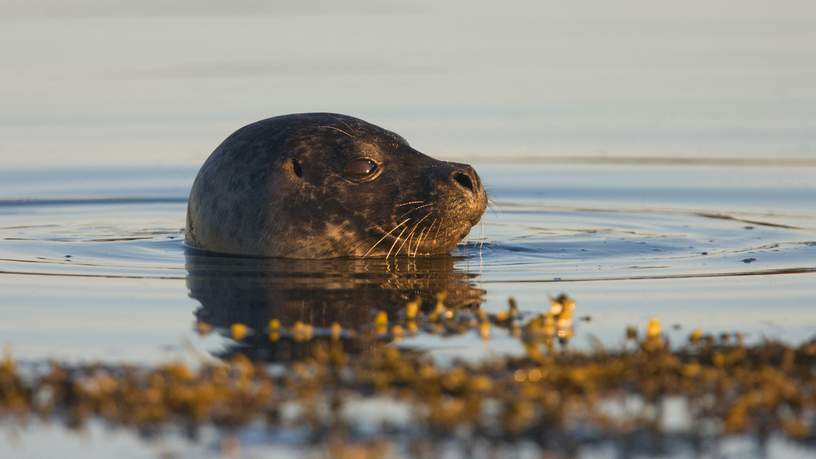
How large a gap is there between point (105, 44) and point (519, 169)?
37.6ft

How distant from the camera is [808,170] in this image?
17.4m

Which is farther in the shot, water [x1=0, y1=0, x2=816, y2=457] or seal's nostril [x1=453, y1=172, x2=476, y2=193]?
seal's nostril [x1=453, y1=172, x2=476, y2=193]

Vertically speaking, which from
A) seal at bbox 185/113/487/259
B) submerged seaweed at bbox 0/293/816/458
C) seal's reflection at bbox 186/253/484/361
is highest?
seal at bbox 185/113/487/259

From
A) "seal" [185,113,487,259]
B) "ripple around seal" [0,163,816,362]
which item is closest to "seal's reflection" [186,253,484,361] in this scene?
"ripple around seal" [0,163,816,362]

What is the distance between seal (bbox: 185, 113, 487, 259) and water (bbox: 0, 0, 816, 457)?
24 cm

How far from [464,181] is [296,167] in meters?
1.23

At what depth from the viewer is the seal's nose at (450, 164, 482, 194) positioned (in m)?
12.2

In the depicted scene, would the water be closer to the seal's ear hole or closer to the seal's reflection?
the seal's reflection

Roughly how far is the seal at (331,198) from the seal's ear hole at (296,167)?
11 mm

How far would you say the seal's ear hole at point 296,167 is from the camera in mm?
12270

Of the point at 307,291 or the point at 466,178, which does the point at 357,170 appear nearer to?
the point at 466,178

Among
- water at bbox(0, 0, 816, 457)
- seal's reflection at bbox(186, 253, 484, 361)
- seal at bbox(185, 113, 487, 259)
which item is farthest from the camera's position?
seal at bbox(185, 113, 487, 259)

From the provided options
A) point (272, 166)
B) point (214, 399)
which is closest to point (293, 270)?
point (272, 166)

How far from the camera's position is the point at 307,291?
1058 centimetres
